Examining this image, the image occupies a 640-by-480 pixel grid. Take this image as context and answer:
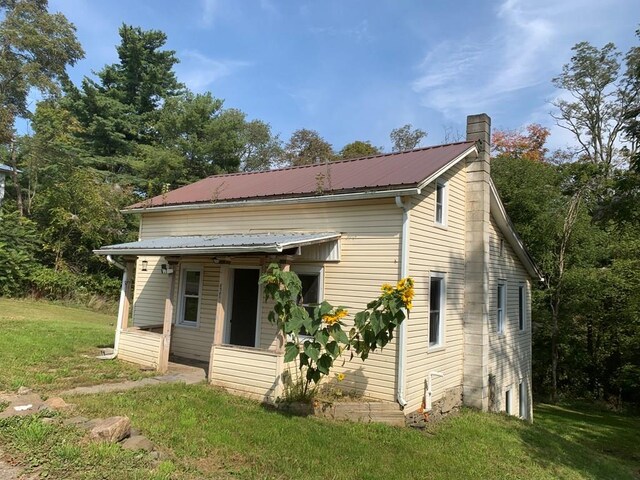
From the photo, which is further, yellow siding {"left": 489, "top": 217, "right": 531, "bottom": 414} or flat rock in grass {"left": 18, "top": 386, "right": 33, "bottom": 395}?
yellow siding {"left": 489, "top": 217, "right": 531, "bottom": 414}

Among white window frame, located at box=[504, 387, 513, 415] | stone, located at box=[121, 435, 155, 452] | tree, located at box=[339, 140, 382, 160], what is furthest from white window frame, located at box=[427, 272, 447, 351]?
tree, located at box=[339, 140, 382, 160]

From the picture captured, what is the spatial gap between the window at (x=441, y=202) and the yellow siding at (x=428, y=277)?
0.60 ft

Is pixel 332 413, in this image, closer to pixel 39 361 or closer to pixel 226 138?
pixel 39 361

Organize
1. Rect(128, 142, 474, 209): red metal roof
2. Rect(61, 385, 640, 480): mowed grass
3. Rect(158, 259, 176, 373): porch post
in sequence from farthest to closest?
Rect(158, 259, 176, 373): porch post < Rect(128, 142, 474, 209): red metal roof < Rect(61, 385, 640, 480): mowed grass

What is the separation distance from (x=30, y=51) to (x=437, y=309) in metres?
31.5

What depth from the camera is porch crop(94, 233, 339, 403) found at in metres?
8.09

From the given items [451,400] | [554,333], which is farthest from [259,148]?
[451,400]

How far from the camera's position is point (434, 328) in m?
9.58

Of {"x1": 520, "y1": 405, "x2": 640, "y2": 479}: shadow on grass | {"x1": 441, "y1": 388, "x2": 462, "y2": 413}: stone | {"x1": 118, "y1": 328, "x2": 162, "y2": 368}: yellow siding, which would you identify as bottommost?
{"x1": 520, "y1": 405, "x2": 640, "y2": 479}: shadow on grass

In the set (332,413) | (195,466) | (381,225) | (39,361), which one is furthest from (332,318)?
(39,361)

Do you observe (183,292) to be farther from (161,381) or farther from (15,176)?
(15,176)

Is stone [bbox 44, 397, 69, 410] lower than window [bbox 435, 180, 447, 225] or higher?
lower

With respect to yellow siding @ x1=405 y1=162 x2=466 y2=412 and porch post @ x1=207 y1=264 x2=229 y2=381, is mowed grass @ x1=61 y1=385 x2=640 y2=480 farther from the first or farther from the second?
yellow siding @ x1=405 y1=162 x2=466 y2=412

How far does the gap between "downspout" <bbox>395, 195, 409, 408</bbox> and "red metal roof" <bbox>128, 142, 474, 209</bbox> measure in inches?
21.8
